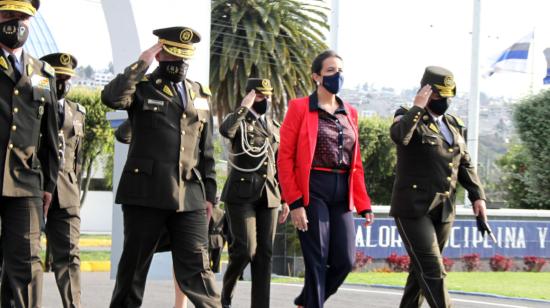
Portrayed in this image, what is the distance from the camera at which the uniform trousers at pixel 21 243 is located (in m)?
6.50

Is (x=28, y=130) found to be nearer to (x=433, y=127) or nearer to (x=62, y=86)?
(x=62, y=86)

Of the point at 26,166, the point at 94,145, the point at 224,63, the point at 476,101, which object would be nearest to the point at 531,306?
the point at 26,166

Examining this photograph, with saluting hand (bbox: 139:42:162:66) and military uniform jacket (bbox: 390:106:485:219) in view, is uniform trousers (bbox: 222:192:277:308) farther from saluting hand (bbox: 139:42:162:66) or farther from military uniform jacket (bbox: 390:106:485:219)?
saluting hand (bbox: 139:42:162:66)

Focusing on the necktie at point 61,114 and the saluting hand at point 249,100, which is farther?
the saluting hand at point 249,100

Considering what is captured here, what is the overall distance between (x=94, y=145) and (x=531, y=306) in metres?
27.8

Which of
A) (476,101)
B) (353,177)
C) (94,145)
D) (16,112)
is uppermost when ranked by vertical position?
(16,112)

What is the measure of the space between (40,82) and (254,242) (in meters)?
3.16

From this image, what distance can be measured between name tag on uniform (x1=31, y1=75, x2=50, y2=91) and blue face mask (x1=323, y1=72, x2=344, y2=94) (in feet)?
7.12

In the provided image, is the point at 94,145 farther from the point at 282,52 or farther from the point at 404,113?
the point at 404,113

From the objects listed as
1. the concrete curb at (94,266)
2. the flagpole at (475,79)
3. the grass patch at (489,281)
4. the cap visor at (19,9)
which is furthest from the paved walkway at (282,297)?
the flagpole at (475,79)

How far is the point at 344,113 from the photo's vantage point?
816 centimetres

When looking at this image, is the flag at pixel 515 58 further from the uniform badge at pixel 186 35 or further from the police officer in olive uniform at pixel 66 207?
the uniform badge at pixel 186 35

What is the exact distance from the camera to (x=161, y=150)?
285 inches

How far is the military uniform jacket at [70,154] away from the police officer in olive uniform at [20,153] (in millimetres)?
2229
